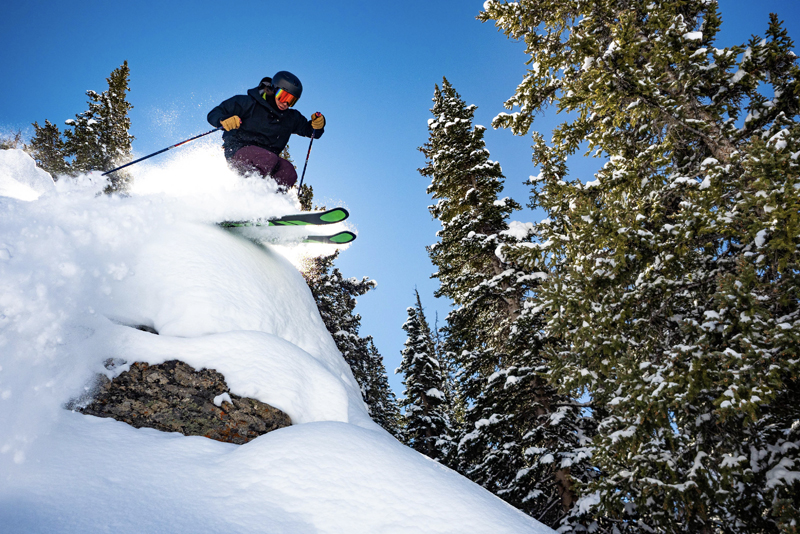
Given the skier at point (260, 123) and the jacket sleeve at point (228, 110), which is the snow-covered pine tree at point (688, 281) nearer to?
the skier at point (260, 123)

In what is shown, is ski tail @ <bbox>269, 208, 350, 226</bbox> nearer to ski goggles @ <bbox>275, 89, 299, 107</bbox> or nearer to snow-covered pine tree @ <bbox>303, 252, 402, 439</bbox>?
ski goggles @ <bbox>275, 89, 299, 107</bbox>

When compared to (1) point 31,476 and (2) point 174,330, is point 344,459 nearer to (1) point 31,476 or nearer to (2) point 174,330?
(1) point 31,476

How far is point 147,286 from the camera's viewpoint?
3.88 meters

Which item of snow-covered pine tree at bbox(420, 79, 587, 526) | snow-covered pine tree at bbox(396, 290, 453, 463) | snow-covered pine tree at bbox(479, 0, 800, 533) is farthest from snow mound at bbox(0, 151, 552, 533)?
snow-covered pine tree at bbox(396, 290, 453, 463)

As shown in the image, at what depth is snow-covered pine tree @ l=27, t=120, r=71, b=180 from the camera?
1923 centimetres

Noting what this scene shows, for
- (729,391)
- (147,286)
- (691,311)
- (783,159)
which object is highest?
(783,159)

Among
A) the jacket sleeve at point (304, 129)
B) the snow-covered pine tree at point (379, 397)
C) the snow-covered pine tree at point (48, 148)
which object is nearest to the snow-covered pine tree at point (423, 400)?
the snow-covered pine tree at point (379, 397)

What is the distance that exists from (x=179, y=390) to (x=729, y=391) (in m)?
4.99

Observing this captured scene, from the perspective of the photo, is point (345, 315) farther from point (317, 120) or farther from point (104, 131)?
point (104, 131)

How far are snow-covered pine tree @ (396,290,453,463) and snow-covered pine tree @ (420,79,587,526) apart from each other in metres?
5.58

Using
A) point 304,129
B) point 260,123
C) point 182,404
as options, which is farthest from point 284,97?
point 182,404

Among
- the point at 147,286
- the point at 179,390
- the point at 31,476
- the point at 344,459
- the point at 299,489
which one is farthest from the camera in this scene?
the point at 147,286

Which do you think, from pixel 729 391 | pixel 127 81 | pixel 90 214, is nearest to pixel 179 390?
pixel 90 214

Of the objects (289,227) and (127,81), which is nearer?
(289,227)
